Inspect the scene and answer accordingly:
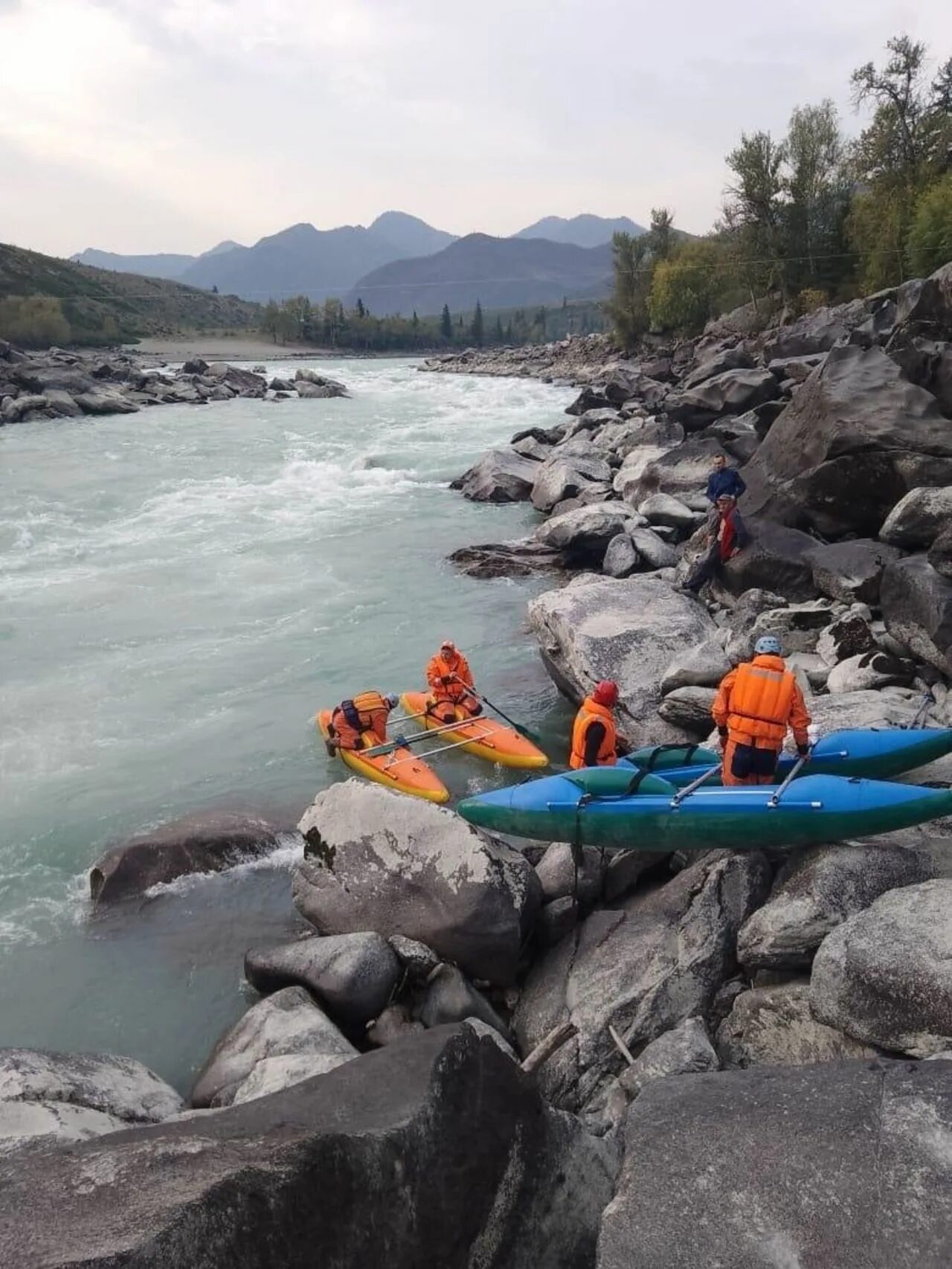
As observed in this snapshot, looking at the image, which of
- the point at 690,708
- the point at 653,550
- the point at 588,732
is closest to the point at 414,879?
the point at 588,732

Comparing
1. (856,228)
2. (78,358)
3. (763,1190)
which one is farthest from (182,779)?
(78,358)

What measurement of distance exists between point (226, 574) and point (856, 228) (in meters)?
36.2

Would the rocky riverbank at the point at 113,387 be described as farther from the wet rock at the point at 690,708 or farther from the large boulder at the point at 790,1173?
the large boulder at the point at 790,1173

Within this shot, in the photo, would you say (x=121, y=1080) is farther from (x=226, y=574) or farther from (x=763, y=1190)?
(x=226, y=574)

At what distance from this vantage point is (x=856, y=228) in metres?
40.2

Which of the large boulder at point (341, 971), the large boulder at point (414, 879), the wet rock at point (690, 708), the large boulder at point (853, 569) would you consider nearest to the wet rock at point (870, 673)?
the wet rock at point (690, 708)

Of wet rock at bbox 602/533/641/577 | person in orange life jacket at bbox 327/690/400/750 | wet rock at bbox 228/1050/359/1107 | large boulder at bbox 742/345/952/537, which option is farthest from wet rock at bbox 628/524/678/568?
wet rock at bbox 228/1050/359/1107

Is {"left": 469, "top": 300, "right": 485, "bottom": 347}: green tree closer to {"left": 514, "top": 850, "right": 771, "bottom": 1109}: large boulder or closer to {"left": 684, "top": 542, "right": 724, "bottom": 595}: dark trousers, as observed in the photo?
{"left": 684, "top": 542, "right": 724, "bottom": 595}: dark trousers

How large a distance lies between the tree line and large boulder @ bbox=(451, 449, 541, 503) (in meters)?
17.8

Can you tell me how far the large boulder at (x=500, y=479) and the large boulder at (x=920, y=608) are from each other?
1486 cm

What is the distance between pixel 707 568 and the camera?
1338 centimetres

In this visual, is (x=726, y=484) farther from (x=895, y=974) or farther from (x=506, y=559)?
(x=895, y=974)

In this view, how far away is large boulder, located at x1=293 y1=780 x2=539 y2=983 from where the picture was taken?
21.8ft

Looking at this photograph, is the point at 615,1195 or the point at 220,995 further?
the point at 220,995
